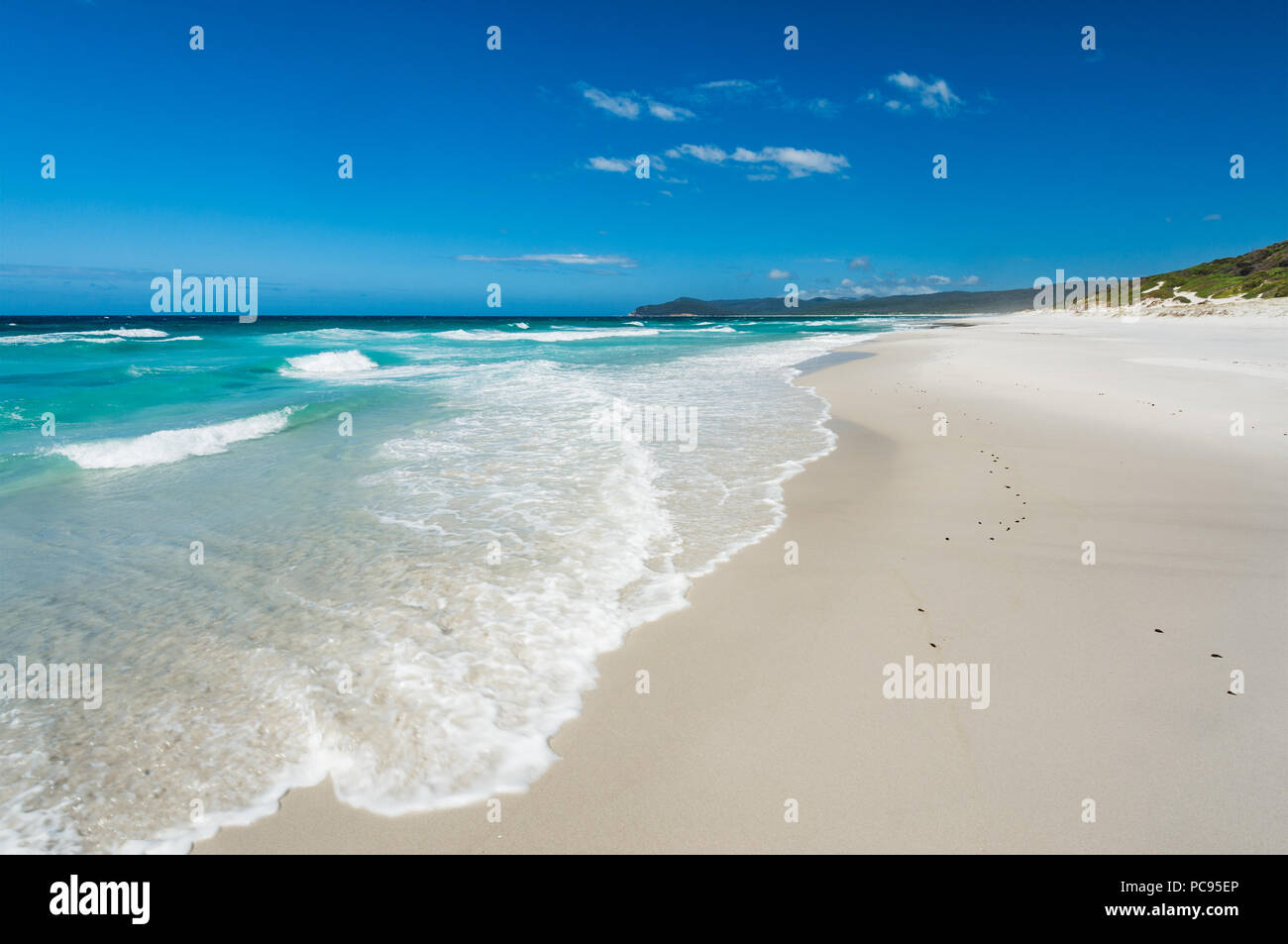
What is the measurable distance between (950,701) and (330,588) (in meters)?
4.79

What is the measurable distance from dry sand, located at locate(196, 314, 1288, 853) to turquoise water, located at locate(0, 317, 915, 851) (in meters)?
0.34

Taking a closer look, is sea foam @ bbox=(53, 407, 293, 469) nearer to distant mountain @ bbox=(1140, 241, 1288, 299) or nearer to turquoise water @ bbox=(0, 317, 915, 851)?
turquoise water @ bbox=(0, 317, 915, 851)

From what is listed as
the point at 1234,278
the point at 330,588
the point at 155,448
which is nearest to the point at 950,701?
the point at 330,588

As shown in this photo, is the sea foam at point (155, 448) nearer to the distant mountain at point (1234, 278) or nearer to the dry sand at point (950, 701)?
the dry sand at point (950, 701)

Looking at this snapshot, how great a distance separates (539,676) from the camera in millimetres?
4074

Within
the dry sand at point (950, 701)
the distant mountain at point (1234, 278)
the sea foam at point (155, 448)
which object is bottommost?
the dry sand at point (950, 701)

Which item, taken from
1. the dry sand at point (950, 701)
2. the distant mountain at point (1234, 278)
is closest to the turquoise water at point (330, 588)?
the dry sand at point (950, 701)

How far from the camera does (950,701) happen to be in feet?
12.0

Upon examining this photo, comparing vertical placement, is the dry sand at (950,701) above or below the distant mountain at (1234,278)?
below

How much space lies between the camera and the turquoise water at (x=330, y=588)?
3.25m

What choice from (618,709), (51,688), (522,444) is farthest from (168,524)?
(618,709)

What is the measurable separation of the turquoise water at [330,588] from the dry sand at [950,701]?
34 cm

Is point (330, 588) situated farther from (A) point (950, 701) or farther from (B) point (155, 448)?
(B) point (155, 448)

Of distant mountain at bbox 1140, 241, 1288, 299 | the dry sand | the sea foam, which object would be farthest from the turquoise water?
distant mountain at bbox 1140, 241, 1288, 299
